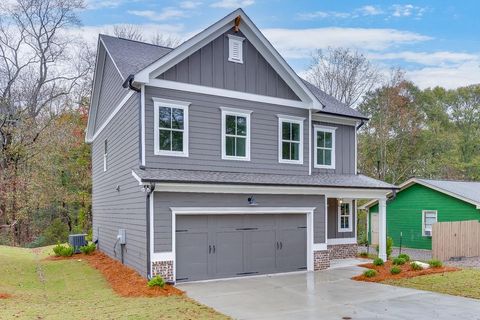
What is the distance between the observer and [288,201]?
1385cm

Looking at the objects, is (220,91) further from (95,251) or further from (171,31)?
(171,31)

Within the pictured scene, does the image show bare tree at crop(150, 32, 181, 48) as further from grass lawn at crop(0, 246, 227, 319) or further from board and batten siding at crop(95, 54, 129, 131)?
grass lawn at crop(0, 246, 227, 319)

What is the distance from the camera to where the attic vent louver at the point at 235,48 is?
45.1 feet

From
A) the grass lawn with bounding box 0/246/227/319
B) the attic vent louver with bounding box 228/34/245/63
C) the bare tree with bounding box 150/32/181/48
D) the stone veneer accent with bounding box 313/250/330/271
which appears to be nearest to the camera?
the grass lawn with bounding box 0/246/227/319

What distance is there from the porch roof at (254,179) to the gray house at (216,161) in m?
0.05

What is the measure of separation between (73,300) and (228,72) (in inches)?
318

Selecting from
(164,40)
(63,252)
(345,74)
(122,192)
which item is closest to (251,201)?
(122,192)

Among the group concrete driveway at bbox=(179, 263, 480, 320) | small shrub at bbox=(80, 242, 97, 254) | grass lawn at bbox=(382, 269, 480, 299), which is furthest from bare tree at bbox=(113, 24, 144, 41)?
grass lawn at bbox=(382, 269, 480, 299)

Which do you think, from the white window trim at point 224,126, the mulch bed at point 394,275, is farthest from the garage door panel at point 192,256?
the mulch bed at point 394,275

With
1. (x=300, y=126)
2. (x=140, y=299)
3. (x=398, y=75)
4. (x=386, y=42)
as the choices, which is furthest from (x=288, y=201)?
(x=398, y=75)

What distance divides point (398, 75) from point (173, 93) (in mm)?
27598

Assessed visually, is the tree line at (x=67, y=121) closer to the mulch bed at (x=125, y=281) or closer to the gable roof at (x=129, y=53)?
the mulch bed at (x=125, y=281)

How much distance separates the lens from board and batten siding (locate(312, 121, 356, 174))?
17.2 meters

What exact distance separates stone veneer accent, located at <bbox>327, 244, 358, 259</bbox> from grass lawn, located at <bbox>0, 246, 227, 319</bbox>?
866 cm
